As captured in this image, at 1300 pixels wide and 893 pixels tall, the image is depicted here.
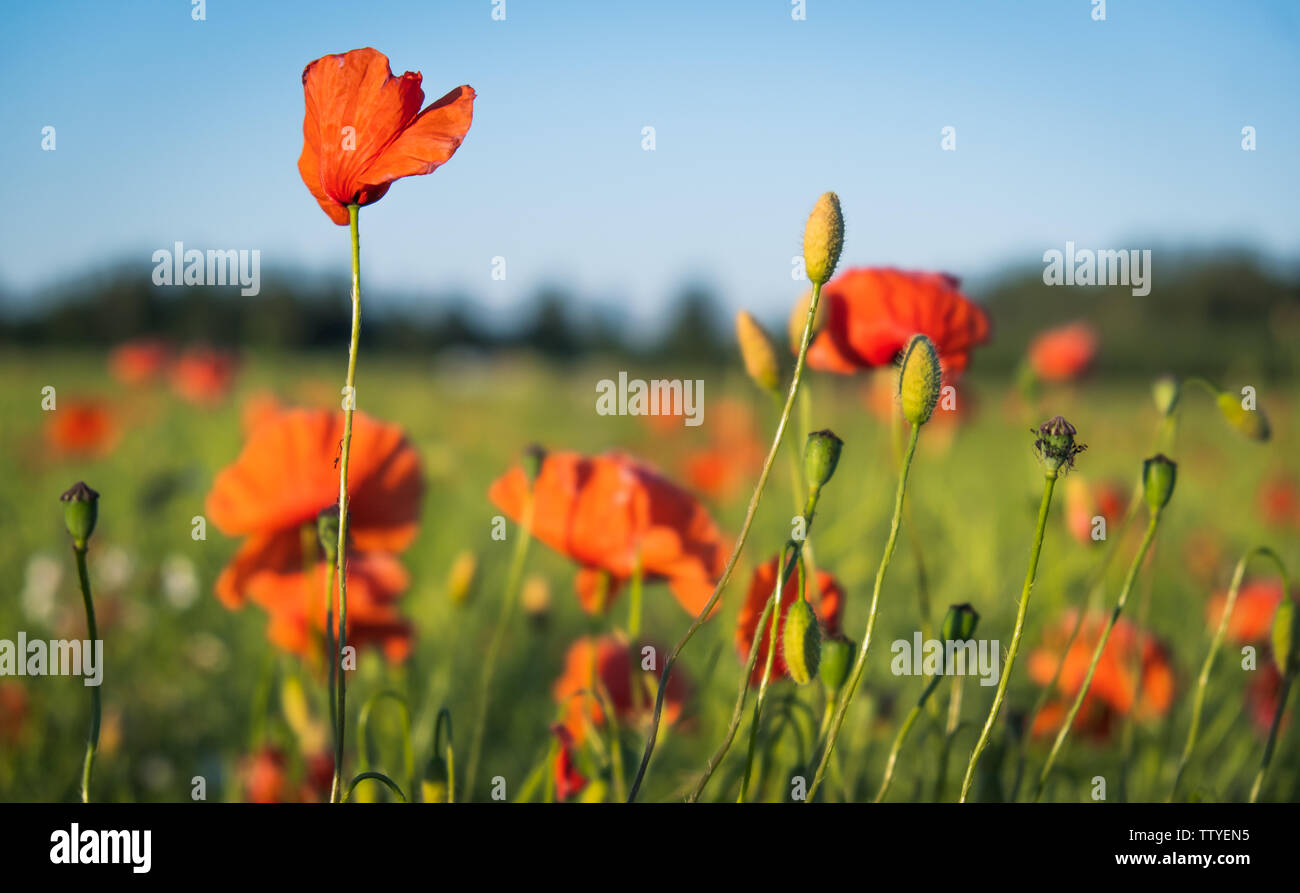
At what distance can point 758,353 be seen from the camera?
0.80 meters

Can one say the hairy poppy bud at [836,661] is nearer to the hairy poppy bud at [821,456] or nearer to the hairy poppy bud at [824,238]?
the hairy poppy bud at [821,456]

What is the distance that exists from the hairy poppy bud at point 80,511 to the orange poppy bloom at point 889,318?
58 cm

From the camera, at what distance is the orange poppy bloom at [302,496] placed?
913mm

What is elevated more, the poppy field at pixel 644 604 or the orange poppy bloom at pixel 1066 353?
the orange poppy bloom at pixel 1066 353

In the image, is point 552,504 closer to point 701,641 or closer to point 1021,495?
point 701,641

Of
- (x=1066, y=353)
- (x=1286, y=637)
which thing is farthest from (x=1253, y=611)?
(x=1066, y=353)

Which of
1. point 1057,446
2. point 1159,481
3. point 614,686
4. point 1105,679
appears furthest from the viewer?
point 1105,679

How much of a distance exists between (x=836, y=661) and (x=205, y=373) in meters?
2.79

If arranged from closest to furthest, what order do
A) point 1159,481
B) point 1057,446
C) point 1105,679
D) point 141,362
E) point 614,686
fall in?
point 1057,446 < point 1159,481 < point 614,686 < point 1105,679 < point 141,362

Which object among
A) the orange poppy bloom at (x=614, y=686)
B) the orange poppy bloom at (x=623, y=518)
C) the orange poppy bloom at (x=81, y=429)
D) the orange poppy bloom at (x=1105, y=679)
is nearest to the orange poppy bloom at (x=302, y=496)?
the orange poppy bloom at (x=623, y=518)

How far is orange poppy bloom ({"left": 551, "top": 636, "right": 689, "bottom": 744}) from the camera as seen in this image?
0.94 meters

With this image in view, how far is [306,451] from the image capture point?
92 centimetres

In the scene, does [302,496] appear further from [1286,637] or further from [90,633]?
[1286,637]

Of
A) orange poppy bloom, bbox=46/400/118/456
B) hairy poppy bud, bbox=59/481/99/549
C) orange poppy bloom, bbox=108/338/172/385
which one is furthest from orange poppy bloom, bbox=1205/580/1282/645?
orange poppy bloom, bbox=108/338/172/385
